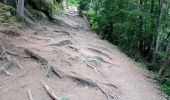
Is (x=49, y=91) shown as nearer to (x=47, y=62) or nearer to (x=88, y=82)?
(x=88, y=82)

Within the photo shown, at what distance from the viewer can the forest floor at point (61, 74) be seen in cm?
817

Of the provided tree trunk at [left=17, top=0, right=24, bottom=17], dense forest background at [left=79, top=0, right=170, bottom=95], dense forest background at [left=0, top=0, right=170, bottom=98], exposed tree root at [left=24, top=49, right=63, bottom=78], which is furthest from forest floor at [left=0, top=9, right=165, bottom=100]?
dense forest background at [left=79, top=0, right=170, bottom=95]

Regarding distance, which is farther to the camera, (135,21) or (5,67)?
(135,21)

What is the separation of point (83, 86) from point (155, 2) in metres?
12.2

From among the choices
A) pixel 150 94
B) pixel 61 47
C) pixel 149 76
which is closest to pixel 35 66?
pixel 61 47

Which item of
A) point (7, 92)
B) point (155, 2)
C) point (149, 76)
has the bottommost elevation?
point (149, 76)

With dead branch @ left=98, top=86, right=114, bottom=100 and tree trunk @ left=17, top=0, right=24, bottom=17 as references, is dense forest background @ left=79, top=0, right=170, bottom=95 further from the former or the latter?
dead branch @ left=98, top=86, right=114, bottom=100

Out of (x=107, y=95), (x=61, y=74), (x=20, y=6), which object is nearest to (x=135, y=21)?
(x=20, y=6)

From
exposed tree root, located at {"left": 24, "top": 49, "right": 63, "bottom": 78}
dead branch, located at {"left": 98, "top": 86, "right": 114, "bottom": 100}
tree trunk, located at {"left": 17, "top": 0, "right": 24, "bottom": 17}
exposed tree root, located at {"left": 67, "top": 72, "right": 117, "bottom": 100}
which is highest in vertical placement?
tree trunk, located at {"left": 17, "top": 0, "right": 24, "bottom": 17}

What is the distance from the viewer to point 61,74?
928 centimetres

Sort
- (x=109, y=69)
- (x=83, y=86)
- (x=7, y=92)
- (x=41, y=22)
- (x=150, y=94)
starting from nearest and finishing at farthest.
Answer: (x=7, y=92), (x=83, y=86), (x=150, y=94), (x=109, y=69), (x=41, y=22)

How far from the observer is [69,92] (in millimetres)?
8344

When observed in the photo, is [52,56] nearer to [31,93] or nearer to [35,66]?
[35,66]

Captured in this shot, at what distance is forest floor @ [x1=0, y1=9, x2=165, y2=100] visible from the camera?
8.17 metres
